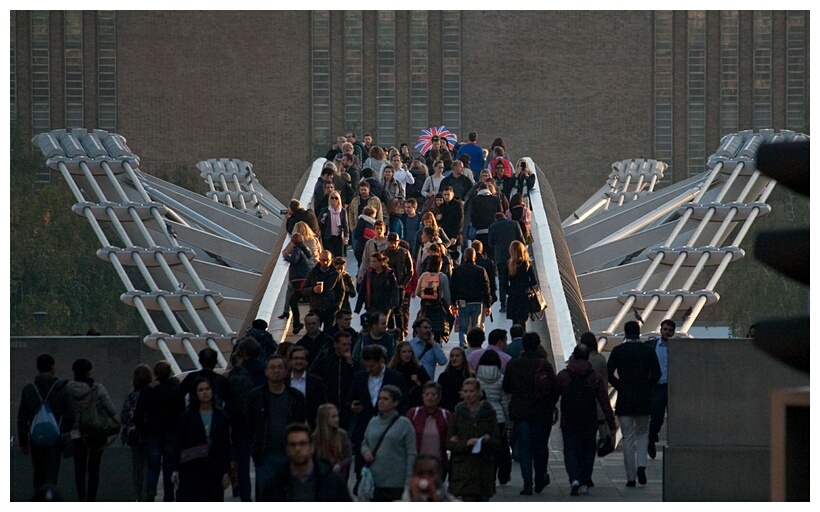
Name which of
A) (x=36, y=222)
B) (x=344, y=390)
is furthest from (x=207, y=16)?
(x=344, y=390)

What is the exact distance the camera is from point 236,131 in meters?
58.3

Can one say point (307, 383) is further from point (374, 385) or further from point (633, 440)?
point (633, 440)

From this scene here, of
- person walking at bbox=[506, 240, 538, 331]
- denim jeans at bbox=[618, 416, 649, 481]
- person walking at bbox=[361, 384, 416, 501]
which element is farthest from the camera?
person walking at bbox=[506, 240, 538, 331]

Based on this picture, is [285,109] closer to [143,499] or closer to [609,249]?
[609,249]

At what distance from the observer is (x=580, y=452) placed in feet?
41.9

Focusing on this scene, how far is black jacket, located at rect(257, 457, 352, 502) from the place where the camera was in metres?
8.44

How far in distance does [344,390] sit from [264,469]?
1.72m

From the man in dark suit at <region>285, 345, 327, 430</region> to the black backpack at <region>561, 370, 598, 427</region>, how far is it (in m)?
1.96

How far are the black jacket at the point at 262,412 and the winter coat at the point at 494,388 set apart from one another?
196 cm

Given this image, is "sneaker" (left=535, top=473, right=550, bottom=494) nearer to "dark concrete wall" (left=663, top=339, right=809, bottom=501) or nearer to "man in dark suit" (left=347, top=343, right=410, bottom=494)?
"dark concrete wall" (left=663, top=339, right=809, bottom=501)

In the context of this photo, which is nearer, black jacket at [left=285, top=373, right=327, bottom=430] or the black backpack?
black jacket at [left=285, top=373, right=327, bottom=430]

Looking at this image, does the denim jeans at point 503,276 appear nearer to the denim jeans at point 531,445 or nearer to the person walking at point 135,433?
the denim jeans at point 531,445

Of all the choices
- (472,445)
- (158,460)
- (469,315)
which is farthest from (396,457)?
(469,315)

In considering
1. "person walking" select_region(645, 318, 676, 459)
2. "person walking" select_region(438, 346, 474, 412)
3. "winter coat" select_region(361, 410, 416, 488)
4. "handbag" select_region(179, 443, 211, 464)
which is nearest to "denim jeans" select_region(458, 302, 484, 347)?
"person walking" select_region(645, 318, 676, 459)
